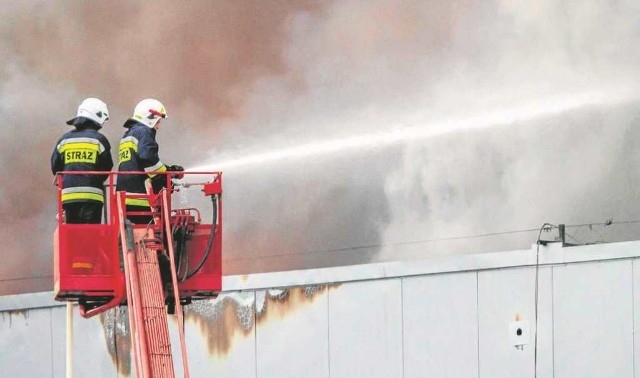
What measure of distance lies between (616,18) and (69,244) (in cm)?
1111

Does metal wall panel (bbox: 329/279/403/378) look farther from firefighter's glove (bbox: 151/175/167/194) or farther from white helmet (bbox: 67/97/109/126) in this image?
white helmet (bbox: 67/97/109/126)

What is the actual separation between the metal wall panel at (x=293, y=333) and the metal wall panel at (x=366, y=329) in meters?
0.17


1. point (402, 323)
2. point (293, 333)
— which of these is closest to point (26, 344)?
point (293, 333)

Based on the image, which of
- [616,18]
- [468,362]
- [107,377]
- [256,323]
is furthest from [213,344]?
[616,18]

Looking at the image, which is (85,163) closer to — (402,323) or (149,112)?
(149,112)

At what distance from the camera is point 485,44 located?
21422 mm

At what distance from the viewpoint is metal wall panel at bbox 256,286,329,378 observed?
1695 centimetres

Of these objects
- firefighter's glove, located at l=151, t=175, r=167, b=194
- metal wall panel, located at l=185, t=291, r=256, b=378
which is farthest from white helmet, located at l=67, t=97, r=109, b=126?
metal wall panel, located at l=185, t=291, r=256, b=378

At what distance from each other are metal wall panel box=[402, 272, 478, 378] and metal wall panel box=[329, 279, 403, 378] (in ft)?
0.64

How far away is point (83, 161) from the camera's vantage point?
12.1 meters

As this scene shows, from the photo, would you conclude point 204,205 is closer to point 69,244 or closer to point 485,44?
point 485,44

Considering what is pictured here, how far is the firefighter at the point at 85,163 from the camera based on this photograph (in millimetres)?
12078

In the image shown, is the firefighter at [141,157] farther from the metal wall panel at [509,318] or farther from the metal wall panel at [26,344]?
the metal wall panel at [26,344]

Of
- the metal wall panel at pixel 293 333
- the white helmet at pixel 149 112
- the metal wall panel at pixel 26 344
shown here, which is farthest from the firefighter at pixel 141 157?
the metal wall panel at pixel 26 344
